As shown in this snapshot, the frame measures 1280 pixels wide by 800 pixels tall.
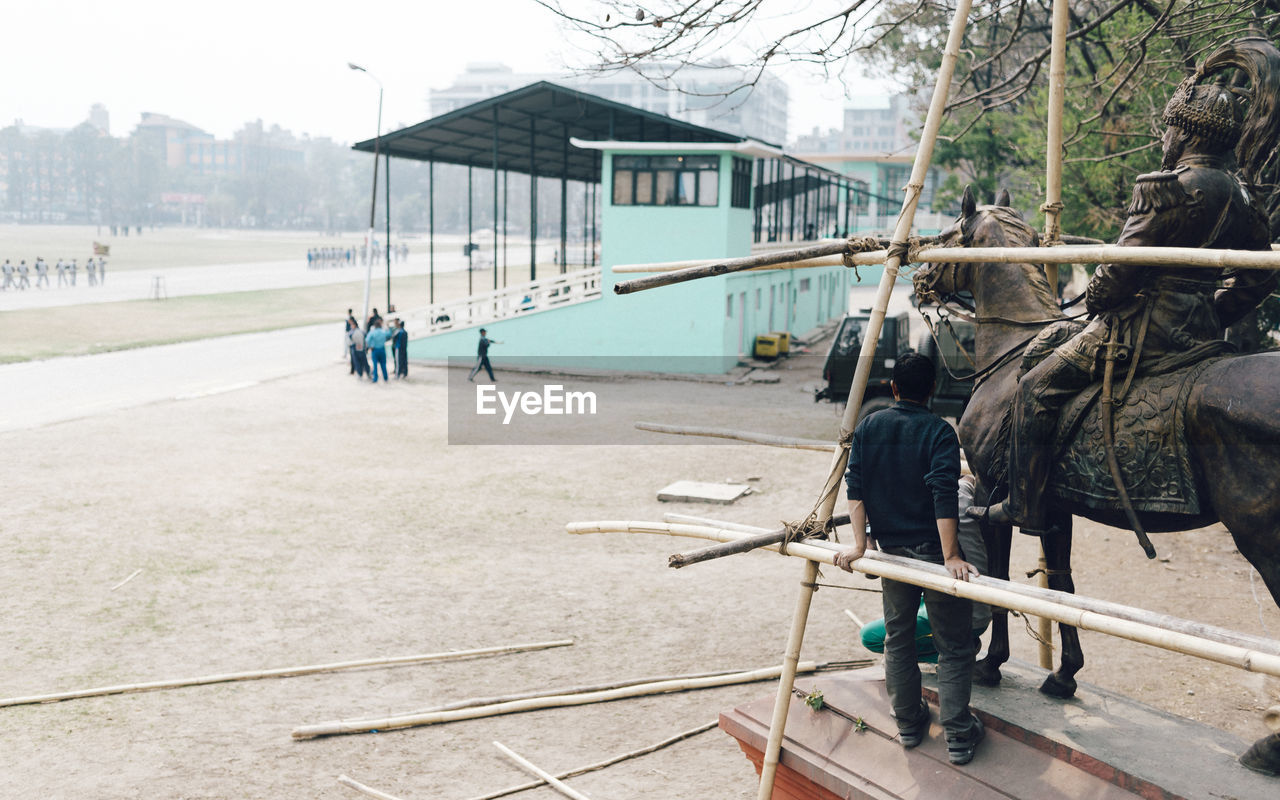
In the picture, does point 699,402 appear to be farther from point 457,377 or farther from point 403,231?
point 403,231

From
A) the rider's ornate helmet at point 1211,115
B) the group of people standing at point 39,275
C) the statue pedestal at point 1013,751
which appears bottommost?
the statue pedestal at point 1013,751

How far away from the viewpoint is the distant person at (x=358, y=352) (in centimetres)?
2644

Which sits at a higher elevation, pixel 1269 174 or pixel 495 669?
pixel 1269 174

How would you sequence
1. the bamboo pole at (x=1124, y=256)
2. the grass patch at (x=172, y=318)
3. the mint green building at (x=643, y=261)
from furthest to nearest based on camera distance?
the grass patch at (x=172, y=318), the mint green building at (x=643, y=261), the bamboo pole at (x=1124, y=256)

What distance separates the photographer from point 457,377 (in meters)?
27.5

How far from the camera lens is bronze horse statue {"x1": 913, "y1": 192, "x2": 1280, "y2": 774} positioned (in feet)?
16.3

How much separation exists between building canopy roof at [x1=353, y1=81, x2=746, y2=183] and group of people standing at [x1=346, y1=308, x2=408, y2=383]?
227 inches

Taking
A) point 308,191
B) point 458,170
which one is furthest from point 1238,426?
point 308,191

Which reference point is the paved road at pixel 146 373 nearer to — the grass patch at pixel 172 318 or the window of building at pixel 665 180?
the grass patch at pixel 172 318

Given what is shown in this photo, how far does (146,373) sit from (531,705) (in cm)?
2307

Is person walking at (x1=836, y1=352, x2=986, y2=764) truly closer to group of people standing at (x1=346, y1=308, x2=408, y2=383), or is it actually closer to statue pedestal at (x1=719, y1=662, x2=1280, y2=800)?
statue pedestal at (x1=719, y1=662, x2=1280, y2=800)

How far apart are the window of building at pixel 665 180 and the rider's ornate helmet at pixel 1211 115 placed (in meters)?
22.8

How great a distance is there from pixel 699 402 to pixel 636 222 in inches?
273

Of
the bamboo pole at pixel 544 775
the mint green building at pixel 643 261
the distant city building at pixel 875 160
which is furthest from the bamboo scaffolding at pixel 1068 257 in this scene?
the distant city building at pixel 875 160
